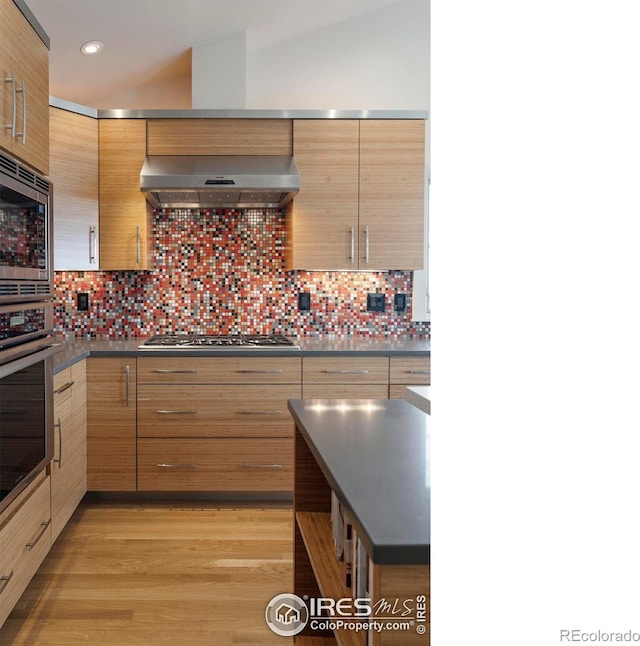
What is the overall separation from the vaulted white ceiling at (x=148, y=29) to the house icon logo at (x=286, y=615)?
270 centimetres

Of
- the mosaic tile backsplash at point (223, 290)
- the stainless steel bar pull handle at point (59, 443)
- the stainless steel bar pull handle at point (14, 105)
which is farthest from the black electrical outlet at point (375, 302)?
the stainless steel bar pull handle at point (14, 105)

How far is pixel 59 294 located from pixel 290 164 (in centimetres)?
157

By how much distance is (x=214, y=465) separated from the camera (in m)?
3.35

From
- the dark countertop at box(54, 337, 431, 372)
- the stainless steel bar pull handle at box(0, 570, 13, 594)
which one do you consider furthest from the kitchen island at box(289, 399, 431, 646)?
the dark countertop at box(54, 337, 431, 372)

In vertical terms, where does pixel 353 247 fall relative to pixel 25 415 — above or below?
above

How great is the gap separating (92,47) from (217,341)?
5.45 feet

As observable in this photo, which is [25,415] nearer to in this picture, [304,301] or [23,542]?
[23,542]

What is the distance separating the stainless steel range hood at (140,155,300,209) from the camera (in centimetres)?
333

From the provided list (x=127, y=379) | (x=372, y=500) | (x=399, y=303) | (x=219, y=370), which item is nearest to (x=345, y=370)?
(x=219, y=370)

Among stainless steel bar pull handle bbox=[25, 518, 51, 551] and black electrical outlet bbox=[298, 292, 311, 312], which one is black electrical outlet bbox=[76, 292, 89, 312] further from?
stainless steel bar pull handle bbox=[25, 518, 51, 551]

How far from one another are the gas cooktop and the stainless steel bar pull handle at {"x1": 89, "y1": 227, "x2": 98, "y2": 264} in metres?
0.54

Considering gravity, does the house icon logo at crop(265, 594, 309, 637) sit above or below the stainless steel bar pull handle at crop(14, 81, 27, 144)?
below

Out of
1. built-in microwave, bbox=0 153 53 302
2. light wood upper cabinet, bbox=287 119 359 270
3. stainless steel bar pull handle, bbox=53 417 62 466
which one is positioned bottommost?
stainless steel bar pull handle, bbox=53 417 62 466
